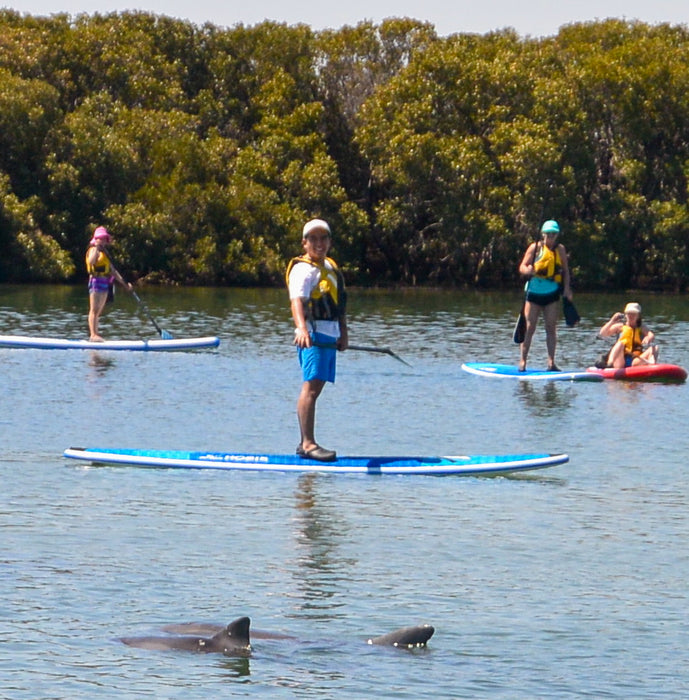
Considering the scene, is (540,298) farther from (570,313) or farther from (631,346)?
(631,346)

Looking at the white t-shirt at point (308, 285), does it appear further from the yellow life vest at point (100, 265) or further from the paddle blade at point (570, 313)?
the yellow life vest at point (100, 265)

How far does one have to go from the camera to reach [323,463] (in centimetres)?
1397

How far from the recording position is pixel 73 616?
9234 millimetres

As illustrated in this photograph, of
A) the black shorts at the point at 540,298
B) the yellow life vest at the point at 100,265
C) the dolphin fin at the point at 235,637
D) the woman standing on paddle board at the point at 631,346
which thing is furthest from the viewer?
the yellow life vest at the point at 100,265

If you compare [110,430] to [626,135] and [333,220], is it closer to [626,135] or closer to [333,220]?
[333,220]

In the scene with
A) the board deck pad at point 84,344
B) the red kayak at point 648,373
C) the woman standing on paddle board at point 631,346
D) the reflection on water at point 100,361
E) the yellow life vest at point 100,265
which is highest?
the yellow life vest at point 100,265

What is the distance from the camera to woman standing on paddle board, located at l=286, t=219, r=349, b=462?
13.7m

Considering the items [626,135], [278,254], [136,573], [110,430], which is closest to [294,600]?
[136,573]

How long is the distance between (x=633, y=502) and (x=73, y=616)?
5.21 meters

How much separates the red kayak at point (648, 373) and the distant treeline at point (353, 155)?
3163 cm

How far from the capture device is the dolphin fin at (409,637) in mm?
8680

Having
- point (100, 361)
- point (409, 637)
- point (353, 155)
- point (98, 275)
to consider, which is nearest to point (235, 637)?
point (409, 637)

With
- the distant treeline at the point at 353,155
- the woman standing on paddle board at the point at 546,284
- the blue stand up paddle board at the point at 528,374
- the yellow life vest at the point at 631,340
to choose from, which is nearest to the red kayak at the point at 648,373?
the blue stand up paddle board at the point at 528,374

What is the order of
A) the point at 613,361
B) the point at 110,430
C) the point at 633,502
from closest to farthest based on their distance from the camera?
the point at 633,502 → the point at 110,430 → the point at 613,361
